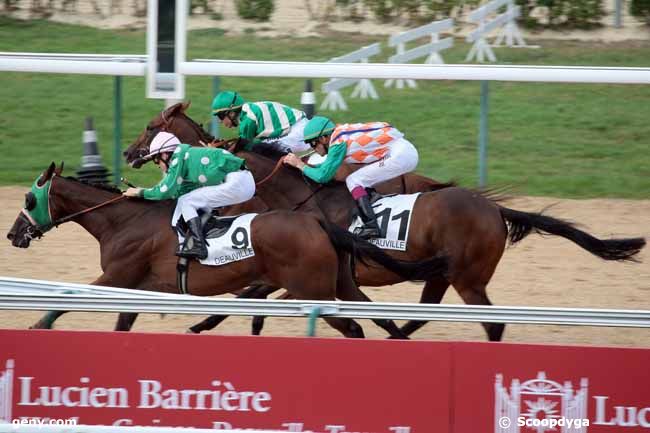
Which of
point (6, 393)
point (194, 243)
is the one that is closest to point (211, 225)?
point (194, 243)

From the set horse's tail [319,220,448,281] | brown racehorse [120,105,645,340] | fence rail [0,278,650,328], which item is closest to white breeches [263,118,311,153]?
brown racehorse [120,105,645,340]

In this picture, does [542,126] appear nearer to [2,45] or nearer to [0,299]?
[2,45]

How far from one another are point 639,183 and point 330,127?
20.4 feet

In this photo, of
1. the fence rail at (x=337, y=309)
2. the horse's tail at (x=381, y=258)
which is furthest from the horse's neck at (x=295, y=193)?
the fence rail at (x=337, y=309)

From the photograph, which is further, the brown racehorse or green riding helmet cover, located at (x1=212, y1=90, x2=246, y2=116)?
green riding helmet cover, located at (x1=212, y1=90, x2=246, y2=116)

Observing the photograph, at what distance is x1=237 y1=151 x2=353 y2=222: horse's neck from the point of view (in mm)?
7438

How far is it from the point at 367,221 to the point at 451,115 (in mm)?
7310

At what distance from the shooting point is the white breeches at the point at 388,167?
24.1 ft

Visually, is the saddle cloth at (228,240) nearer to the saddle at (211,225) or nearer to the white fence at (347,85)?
the saddle at (211,225)

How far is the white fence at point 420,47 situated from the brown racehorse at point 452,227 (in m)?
7.38

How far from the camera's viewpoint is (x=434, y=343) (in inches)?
180

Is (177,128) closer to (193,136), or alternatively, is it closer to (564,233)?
(193,136)

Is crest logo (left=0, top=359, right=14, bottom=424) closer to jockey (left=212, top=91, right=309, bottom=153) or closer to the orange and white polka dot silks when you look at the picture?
the orange and white polka dot silks

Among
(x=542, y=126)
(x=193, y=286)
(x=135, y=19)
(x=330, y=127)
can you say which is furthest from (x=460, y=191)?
(x=135, y=19)
